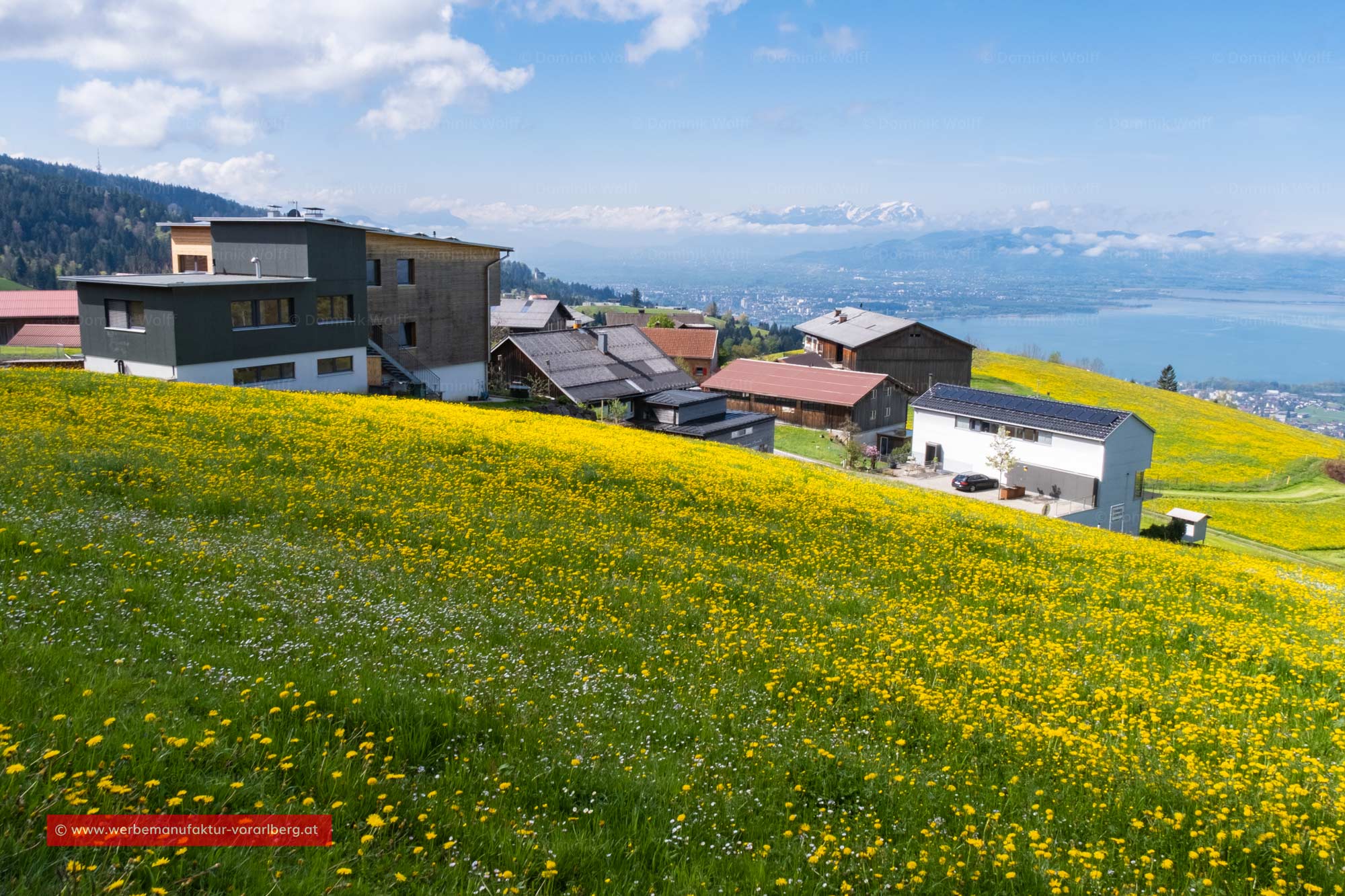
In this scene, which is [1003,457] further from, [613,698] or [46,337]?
[46,337]

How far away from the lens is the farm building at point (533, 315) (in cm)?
11250

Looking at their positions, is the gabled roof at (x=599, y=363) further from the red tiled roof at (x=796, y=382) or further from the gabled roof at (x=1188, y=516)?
the gabled roof at (x=1188, y=516)

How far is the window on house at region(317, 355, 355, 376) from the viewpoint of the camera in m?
42.7

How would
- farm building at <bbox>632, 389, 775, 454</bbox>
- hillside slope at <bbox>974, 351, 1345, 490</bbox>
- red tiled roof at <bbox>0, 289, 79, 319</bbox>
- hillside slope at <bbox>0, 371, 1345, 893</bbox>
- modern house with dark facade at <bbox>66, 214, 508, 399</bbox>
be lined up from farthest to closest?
red tiled roof at <bbox>0, 289, 79, 319</bbox> < hillside slope at <bbox>974, 351, 1345, 490</bbox> < farm building at <bbox>632, 389, 775, 454</bbox> < modern house with dark facade at <bbox>66, 214, 508, 399</bbox> < hillside slope at <bbox>0, 371, 1345, 893</bbox>

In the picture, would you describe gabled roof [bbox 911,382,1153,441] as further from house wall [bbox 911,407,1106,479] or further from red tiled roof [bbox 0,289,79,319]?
red tiled roof [bbox 0,289,79,319]

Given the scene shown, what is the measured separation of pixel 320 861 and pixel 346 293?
42972mm

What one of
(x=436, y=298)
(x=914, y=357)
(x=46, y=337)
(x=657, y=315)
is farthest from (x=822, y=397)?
(x=46, y=337)

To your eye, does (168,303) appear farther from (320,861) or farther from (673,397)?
(320,861)

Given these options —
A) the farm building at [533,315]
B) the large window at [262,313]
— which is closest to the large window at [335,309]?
the large window at [262,313]

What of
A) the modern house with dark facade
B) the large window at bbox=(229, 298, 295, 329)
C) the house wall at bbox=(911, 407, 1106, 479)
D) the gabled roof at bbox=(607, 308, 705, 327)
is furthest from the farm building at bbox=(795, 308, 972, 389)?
the large window at bbox=(229, 298, 295, 329)

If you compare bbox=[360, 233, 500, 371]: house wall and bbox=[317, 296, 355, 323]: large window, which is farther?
bbox=[360, 233, 500, 371]: house wall

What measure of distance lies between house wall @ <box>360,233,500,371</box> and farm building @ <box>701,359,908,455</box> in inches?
1299

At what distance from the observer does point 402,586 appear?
477 inches

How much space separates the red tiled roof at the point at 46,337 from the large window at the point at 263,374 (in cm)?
5449
